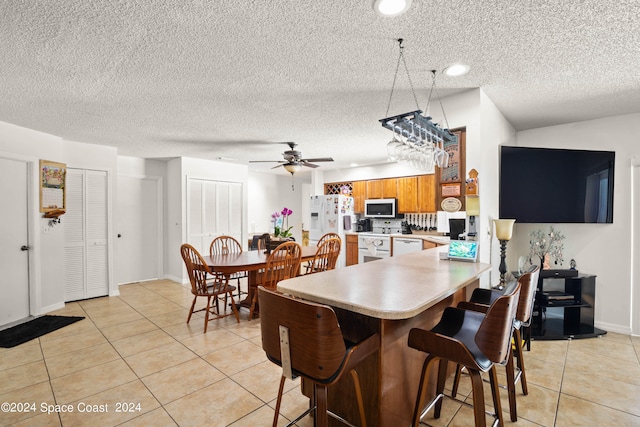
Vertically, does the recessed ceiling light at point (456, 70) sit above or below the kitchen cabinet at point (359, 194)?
above

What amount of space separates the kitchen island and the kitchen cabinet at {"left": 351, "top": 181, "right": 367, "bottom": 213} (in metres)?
4.75

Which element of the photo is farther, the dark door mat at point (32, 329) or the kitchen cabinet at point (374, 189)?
the kitchen cabinet at point (374, 189)

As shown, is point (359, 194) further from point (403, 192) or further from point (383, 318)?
point (383, 318)

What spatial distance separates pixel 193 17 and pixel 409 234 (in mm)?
5047

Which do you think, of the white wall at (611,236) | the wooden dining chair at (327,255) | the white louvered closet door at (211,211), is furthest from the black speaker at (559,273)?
the white louvered closet door at (211,211)

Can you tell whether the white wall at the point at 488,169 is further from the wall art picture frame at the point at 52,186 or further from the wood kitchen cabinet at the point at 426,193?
the wall art picture frame at the point at 52,186

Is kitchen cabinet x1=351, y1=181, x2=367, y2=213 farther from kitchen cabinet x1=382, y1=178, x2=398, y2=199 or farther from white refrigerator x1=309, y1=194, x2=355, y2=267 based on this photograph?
kitchen cabinet x1=382, y1=178, x2=398, y2=199

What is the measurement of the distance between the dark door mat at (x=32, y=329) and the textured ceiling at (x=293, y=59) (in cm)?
233

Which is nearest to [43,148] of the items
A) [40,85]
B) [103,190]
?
[103,190]

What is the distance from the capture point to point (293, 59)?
2102 millimetres

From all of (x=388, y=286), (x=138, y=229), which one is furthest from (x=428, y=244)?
(x=138, y=229)

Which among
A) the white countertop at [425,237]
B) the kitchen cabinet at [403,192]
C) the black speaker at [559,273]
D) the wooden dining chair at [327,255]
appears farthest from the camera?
the kitchen cabinet at [403,192]

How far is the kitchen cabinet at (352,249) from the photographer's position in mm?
6469

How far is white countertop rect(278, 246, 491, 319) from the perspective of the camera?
138cm
